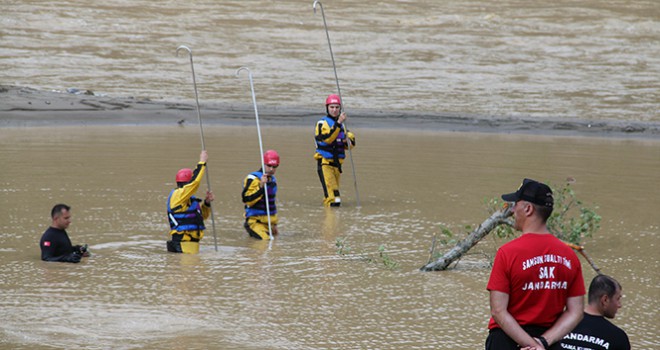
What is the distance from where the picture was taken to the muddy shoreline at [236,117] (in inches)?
1025

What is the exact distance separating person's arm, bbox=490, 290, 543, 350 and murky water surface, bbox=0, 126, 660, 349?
111 inches

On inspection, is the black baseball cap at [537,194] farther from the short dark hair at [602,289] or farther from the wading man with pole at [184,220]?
the wading man with pole at [184,220]

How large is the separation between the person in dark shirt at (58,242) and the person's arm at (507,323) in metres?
6.50

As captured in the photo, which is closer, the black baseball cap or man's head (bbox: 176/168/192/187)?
the black baseball cap

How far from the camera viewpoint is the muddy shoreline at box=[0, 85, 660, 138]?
2605cm

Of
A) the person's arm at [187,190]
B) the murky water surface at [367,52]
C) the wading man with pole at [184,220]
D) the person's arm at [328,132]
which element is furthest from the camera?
the murky water surface at [367,52]

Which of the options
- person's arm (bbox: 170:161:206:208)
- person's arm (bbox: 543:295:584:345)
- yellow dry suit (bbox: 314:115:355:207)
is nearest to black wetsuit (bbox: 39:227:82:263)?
person's arm (bbox: 170:161:206:208)

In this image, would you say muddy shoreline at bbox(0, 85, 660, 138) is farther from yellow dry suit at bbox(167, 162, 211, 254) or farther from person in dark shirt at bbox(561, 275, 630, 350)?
person in dark shirt at bbox(561, 275, 630, 350)

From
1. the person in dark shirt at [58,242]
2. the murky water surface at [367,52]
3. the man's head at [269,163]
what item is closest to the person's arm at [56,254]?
the person in dark shirt at [58,242]

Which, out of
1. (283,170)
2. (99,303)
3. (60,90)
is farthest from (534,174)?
(60,90)

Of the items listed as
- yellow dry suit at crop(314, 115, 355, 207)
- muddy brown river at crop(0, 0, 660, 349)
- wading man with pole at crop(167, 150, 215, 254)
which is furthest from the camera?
yellow dry suit at crop(314, 115, 355, 207)

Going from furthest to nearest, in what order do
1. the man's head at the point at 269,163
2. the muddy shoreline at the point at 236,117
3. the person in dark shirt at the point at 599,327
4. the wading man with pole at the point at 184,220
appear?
the muddy shoreline at the point at 236,117 → the man's head at the point at 269,163 → the wading man with pole at the point at 184,220 → the person in dark shirt at the point at 599,327

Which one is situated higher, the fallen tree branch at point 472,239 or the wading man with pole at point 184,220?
the wading man with pole at point 184,220

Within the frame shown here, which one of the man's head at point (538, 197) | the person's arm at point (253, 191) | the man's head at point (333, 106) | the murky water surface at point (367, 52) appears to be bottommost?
the person's arm at point (253, 191)
